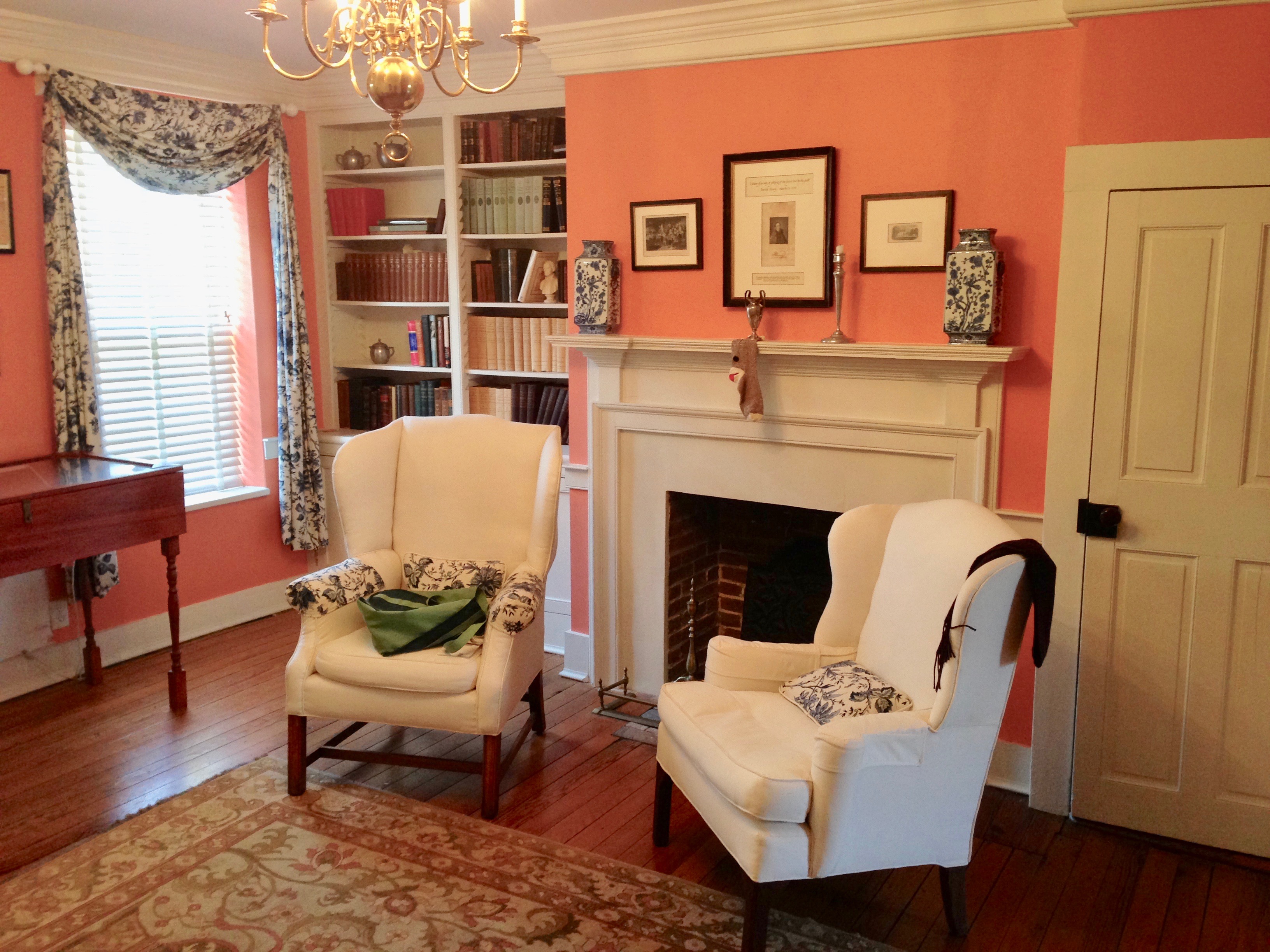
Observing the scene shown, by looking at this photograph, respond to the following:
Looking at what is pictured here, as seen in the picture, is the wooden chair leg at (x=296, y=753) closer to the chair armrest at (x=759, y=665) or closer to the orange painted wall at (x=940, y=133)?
the chair armrest at (x=759, y=665)

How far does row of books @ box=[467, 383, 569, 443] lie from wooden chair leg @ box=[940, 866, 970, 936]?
2471 mm

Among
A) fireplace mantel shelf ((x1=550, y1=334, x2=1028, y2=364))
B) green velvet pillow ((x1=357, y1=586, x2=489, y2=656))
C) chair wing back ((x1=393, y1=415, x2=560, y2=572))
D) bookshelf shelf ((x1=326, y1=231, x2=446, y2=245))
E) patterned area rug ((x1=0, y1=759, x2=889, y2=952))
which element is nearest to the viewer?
patterned area rug ((x1=0, y1=759, x2=889, y2=952))

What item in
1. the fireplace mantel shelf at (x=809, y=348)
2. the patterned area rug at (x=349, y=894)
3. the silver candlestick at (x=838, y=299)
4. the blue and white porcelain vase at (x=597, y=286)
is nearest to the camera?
the patterned area rug at (x=349, y=894)

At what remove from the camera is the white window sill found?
4.61 m

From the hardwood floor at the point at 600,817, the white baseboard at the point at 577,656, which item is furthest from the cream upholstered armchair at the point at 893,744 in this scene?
the white baseboard at the point at 577,656

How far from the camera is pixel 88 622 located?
4027mm

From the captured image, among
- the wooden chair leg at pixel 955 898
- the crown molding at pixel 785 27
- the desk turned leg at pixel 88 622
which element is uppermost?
the crown molding at pixel 785 27

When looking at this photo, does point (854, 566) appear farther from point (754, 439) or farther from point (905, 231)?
point (905, 231)

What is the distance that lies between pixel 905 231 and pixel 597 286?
114 cm

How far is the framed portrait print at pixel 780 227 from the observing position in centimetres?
338

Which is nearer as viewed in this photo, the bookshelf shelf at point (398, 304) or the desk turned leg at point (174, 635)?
the desk turned leg at point (174, 635)

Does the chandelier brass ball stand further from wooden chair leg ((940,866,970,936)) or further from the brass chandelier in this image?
wooden chair leg ((940,866,970,936))

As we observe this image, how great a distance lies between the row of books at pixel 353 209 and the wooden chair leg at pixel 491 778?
9.49 feet

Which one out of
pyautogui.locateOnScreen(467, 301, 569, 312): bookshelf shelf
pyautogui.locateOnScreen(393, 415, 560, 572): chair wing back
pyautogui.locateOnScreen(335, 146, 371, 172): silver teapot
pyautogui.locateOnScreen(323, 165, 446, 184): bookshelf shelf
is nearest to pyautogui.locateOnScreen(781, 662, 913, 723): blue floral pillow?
pyautogui.locateOnScreen(393, 415, 560, 572): chair wing back
